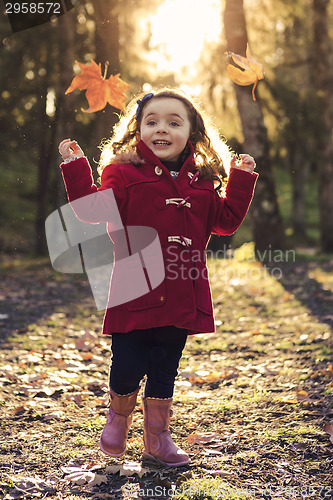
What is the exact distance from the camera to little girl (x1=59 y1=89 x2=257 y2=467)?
2.82m

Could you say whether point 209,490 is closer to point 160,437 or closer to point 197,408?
point 160,437

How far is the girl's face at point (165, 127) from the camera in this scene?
299 centimetres

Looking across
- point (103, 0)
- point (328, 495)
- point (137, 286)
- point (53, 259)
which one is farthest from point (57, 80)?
point (328, 495)

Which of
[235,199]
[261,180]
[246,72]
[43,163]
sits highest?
[43,163]

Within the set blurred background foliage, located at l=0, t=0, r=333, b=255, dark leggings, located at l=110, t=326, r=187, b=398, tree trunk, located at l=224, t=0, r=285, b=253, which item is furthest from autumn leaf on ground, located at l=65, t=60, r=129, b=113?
tree trunk, located at l=224, t=0, r=285, b=253

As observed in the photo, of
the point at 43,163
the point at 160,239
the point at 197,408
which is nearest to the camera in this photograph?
the point at 160,239

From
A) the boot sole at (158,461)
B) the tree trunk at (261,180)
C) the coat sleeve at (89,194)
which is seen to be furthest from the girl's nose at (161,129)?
the tree trunk at (261,180)

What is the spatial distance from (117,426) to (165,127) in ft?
5.26

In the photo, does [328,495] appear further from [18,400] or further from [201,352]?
[201,352]

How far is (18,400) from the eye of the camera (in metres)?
4.02

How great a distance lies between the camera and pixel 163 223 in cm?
287

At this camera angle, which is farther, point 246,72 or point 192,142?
point 246,72

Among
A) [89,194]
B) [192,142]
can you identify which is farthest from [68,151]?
[192,142]

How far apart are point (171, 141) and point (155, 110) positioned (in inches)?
7.4
